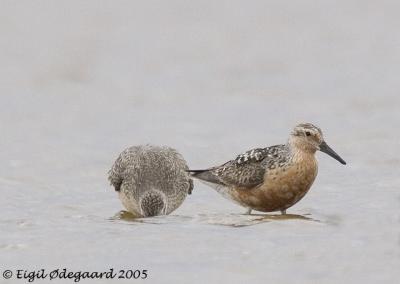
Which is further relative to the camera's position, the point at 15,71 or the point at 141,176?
the point at 15,71

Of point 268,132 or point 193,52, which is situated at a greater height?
point 193,52

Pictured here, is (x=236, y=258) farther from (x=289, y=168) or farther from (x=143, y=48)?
(x=143, y=48)

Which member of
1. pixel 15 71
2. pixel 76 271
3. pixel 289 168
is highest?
pixel 15 71

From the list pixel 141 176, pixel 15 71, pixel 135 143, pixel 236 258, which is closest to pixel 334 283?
pixel 236 258

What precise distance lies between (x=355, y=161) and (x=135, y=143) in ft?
14.7

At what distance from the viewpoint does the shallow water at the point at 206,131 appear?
466 inches

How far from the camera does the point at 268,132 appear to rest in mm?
22094

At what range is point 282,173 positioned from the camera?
48.0 feet

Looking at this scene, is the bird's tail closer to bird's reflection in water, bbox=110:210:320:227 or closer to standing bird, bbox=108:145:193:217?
standing bird, bbox=108:145:193:217

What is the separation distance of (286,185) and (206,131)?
308 inches
